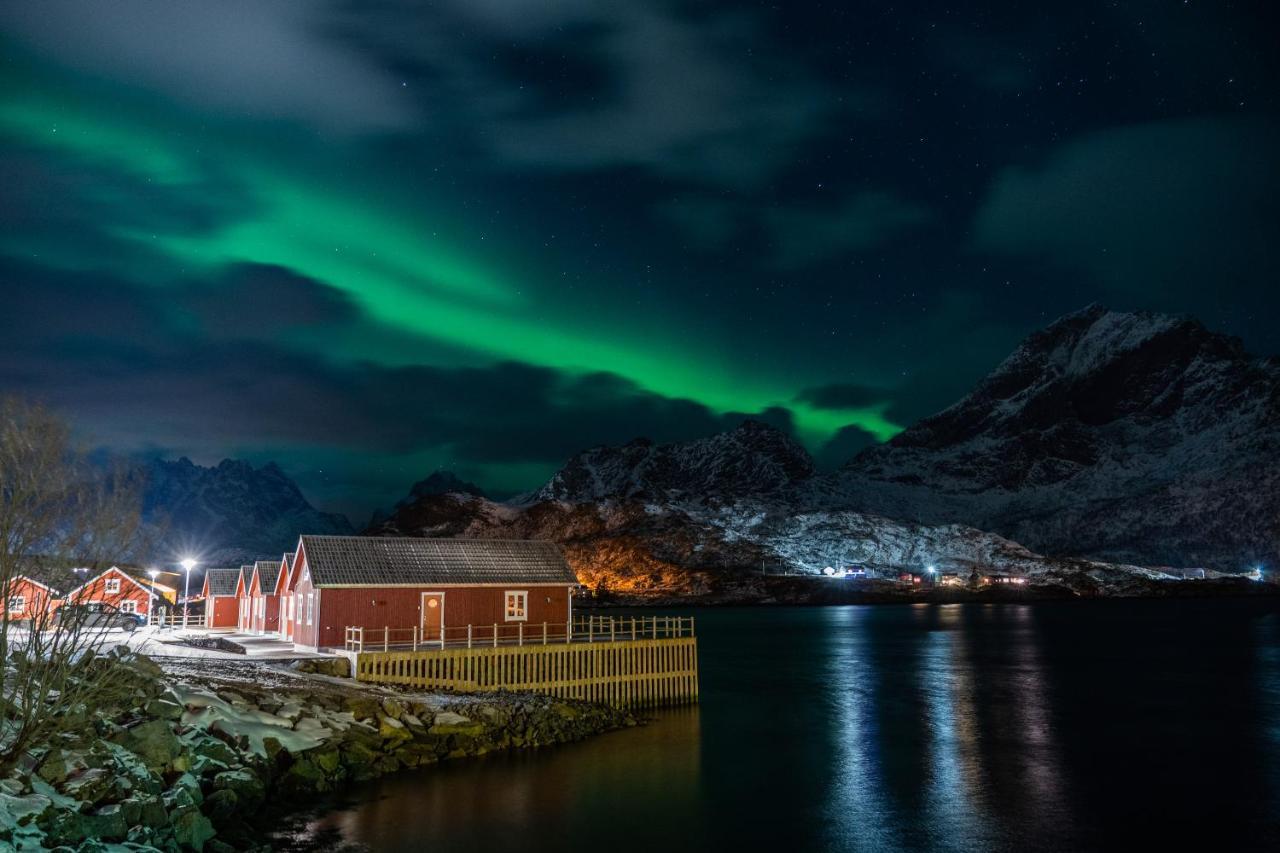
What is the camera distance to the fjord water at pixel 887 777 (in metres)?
27.1

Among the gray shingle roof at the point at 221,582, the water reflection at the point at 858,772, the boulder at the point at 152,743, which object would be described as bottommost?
the water reflection at the point at 858,772

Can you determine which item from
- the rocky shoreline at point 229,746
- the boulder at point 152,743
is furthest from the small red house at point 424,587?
the boulder at point 152,743

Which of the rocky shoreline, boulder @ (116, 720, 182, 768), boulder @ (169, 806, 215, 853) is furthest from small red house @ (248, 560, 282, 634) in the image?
boulder @ (169, 806, 215, 853)

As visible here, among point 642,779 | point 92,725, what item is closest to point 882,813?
point 642,779

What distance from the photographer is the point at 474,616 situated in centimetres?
4931

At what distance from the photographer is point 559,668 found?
4572cm

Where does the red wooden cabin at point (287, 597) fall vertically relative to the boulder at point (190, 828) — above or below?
above

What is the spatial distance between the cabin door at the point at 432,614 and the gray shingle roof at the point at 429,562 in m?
0.90

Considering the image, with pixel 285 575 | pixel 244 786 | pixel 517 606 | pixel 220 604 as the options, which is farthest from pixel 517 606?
pixel 220 604

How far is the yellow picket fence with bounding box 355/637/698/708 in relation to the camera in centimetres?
4059

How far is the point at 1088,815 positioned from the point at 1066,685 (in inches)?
1692

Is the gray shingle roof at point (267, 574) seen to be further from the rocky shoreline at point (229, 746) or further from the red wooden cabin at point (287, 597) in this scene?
the rocky shoreline at point (229, 746)

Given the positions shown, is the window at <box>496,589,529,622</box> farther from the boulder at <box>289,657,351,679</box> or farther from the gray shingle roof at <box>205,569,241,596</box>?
the gray shingle roof at <box>205,569,241,596</box>

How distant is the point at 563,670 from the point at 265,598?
998 inches
